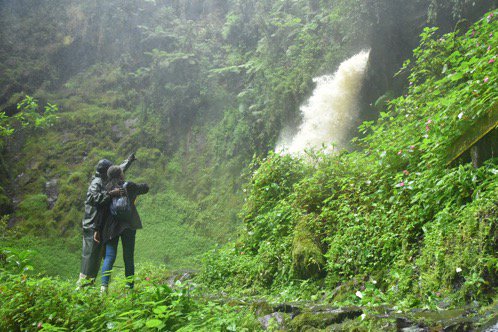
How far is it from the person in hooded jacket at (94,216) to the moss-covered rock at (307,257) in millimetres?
2583

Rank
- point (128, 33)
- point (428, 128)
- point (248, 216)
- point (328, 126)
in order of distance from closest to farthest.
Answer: point (428, 128), point (248, 216), point (328, 126), point (128, 33)

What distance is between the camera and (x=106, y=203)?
5.79 metres

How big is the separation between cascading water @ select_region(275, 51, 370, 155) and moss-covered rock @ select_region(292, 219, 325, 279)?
7.03 m

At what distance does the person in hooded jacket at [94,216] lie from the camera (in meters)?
5.80

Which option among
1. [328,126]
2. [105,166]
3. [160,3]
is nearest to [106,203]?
[105,166]

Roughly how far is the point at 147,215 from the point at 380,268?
11.3 metres

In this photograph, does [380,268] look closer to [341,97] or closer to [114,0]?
[341,97]

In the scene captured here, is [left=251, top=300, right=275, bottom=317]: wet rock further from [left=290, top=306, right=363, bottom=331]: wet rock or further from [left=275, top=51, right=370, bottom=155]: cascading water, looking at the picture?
[left=275, top=51, right=370, bottom=155]: cascading water

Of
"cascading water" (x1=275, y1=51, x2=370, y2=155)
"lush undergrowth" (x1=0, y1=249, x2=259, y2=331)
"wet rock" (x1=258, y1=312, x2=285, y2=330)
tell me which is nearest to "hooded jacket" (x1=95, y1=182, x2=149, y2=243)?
"lush undergrowth" (x1=0, y1=249, x2=259, y2=331)

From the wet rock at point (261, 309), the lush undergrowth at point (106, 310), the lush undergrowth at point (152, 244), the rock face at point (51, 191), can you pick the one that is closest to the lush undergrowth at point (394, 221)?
the wet rock at point (261, 309)

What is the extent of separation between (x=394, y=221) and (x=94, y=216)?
13.3 ft

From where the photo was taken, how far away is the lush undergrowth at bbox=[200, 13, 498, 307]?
3.60 metres

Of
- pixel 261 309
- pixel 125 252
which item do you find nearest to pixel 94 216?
pixel 125 252

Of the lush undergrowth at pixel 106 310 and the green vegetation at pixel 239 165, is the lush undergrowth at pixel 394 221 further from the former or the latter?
the lush undergrowth at pixel 106 310
